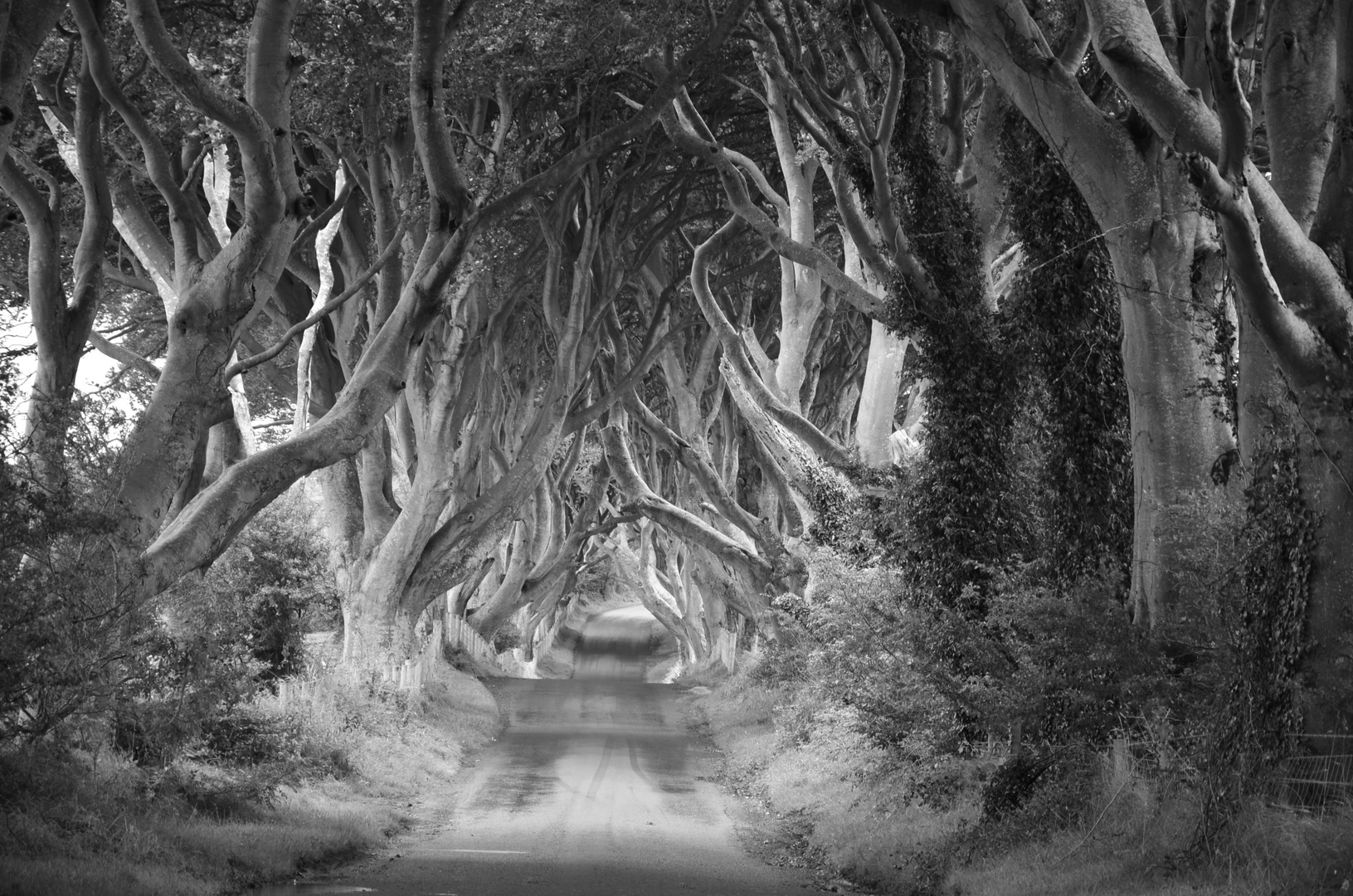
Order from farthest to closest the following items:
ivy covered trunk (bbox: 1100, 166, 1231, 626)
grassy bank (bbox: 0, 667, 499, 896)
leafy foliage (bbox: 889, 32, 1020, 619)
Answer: leafy foliage (bbox: 889, 32, 1020, 619) < ivy covered trunk (bbox: 1100, 166, 1231, 626) < grassy bank (bbox: 0, 667, 499, 896)

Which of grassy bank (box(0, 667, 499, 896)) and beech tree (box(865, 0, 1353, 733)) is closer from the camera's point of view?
beech tree (box(865, 0, 1353, 733))

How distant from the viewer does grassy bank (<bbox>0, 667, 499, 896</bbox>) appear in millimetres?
8180

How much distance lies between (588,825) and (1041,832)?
5.86 meters

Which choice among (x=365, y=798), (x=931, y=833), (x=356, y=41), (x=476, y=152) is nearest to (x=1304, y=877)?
(x=931, y=833)

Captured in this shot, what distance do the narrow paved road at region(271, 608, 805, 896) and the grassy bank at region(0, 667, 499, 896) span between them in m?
0.69

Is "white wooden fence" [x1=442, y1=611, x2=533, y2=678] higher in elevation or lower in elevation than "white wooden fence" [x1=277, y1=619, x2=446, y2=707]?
higher

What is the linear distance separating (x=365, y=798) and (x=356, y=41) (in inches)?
326

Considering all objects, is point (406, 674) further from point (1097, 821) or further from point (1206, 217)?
point (1206, 217)

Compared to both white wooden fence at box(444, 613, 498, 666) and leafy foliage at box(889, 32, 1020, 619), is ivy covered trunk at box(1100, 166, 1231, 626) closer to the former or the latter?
leafy foliage at box(889, 32, 1020, 619)

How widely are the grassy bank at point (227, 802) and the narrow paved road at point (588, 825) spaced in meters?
0.69

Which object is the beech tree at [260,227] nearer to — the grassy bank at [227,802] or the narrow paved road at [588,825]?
the grassy bank at [227,802]

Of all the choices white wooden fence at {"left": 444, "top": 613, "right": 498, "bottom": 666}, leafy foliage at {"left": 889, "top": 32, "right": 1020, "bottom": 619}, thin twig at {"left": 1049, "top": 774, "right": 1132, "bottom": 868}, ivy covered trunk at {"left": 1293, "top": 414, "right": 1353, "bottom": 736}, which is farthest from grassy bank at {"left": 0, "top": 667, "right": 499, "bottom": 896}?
white wooden fence at {"left": 444, "top": 613, "right": 498, "bottom": 666}

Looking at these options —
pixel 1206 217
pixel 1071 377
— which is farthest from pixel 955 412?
pixel 1206 217

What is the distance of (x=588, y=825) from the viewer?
46.6ft
